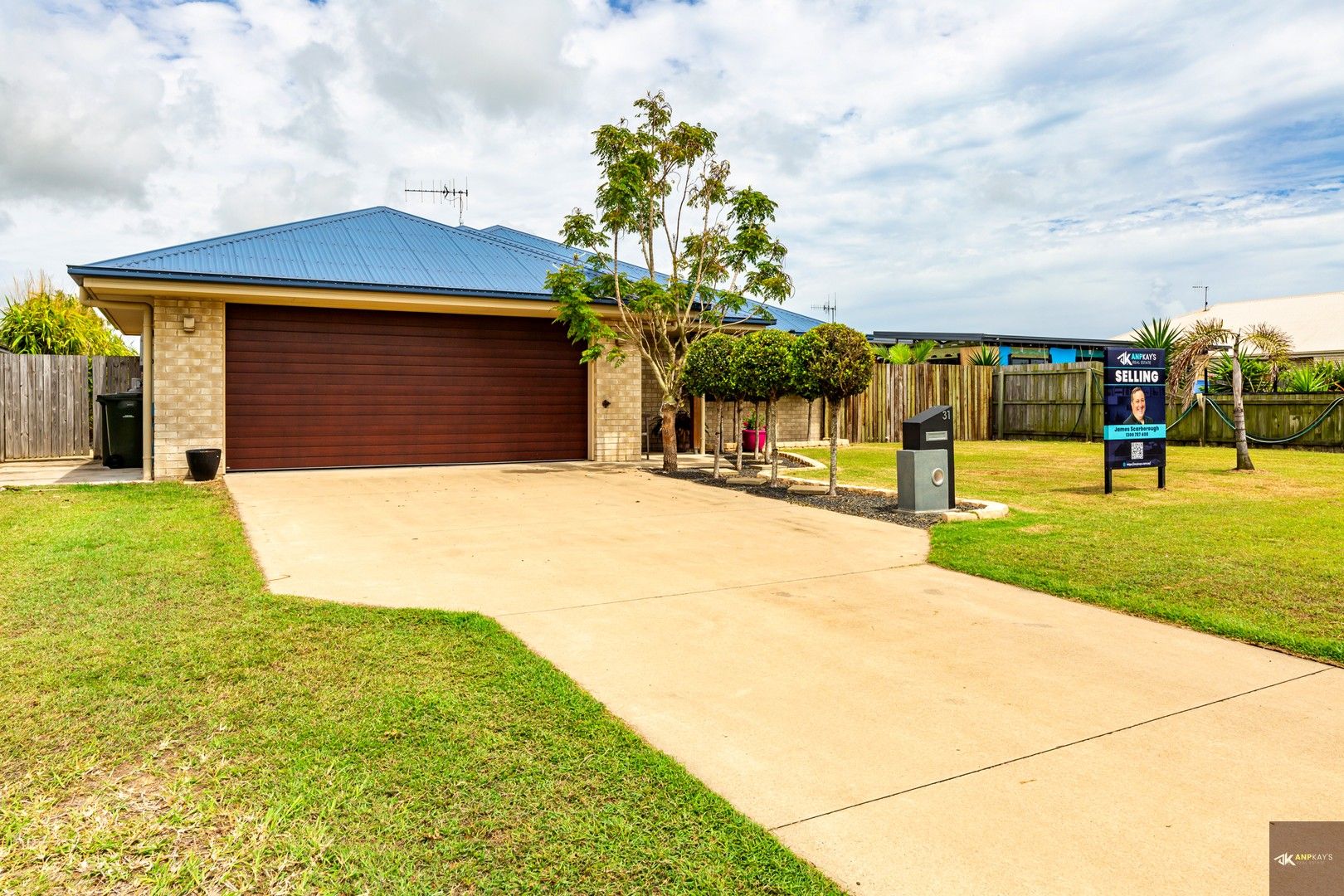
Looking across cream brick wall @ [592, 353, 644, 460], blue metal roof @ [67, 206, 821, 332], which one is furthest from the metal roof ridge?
cream brick wall @ [592, 353, 644, 460]

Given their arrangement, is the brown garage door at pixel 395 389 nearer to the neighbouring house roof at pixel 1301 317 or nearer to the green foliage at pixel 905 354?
the green foliage at pixel 905 354

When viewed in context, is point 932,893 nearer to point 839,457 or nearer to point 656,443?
point 839,457

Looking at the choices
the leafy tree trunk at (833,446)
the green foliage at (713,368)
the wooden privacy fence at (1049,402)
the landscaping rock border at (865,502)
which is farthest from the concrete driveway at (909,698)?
the wooden privacy fence at (1049,402)

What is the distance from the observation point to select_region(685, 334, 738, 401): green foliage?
12.3 metres

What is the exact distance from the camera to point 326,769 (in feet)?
9.71

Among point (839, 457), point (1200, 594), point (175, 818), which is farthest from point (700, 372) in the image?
point (175, 818)

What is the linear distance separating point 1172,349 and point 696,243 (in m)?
8.73

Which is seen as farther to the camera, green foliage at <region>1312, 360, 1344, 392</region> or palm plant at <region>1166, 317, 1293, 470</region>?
green foliage at <region>1312, 360, 1344, 392</region>

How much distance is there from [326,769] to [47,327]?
81.6 feet

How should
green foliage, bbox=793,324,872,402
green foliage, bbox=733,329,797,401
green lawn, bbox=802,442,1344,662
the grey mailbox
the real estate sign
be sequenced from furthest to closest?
the real estate sign < green foliage, bbox=733,329,797,401 < green foliage, bbox=793,324,872,402 < the grey mailbox < green lawn, bbox=802,442,1344,662

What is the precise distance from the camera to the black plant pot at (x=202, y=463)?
40.5 ft

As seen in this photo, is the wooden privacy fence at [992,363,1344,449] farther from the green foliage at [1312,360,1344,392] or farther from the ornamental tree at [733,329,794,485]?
the ornamental tree at [733,329,794,485]

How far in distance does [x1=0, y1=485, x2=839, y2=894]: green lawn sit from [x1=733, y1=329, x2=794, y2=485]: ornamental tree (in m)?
7.06

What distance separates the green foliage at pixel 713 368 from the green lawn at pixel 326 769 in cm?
797
